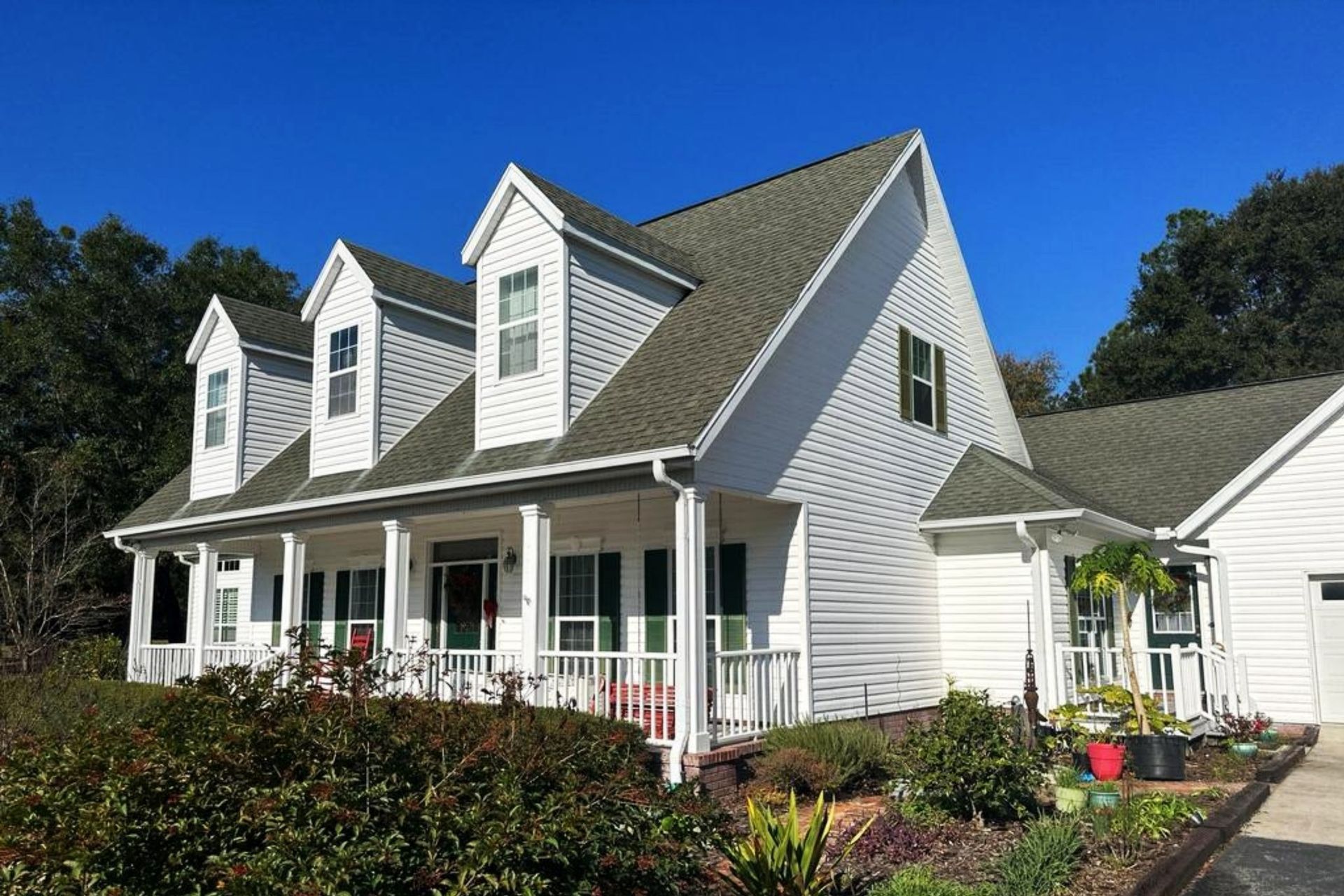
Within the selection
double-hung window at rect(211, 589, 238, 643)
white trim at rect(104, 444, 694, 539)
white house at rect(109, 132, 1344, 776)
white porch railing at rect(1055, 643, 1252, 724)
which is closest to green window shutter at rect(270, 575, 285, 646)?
white house at rect(109, 132, 1344, 776)

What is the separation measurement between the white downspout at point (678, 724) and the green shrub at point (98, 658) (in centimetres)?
1381

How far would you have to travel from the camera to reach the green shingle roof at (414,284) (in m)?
15.6

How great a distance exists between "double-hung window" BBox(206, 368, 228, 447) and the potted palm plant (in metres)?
14.9

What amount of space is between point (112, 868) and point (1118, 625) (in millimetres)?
15505

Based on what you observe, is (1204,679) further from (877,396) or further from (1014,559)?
(877,396)

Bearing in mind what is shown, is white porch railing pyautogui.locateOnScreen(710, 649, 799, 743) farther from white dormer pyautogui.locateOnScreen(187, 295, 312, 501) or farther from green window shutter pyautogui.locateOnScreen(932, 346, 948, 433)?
white dormer pyautogui.locateOnScreen(187, 295, 312, 501)

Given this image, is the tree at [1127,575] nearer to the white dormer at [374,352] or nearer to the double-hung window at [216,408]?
the white dormer at [374,352]

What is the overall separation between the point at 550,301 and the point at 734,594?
4.26 meters

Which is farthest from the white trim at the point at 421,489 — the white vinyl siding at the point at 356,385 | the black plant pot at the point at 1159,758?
the black plant pot at the point at 1159,758

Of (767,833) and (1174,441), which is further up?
(1174,441)

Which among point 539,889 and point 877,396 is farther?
point 877,396

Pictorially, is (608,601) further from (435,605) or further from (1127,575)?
(1127,575)

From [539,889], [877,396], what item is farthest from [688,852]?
[877,396]

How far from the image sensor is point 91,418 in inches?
1181
